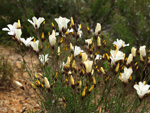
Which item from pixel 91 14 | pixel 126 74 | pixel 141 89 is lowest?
pixel 141 89

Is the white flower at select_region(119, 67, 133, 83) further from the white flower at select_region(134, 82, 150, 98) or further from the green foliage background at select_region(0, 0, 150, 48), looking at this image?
the green foliage background at select_region(0, 0, 150, 48)

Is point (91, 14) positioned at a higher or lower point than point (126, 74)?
higher

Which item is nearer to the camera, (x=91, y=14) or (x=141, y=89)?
(x=141, y=89)

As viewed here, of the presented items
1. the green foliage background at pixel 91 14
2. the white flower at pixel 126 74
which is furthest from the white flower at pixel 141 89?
the green foliage background at pixel 91 14

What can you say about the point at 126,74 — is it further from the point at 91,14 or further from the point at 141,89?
the point at 91,14

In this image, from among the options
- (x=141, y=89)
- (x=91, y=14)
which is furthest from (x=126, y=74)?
(x=91, y=14)

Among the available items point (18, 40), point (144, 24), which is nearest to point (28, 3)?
point (144, 24)

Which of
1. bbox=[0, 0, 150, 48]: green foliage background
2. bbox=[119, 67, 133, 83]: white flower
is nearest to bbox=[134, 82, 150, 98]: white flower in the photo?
bbox=[119, 67, 133, 83]: white flower

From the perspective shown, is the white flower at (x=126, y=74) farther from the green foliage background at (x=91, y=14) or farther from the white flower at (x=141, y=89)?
the green foliage background at (x=91, y=14)

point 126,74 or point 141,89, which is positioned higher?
point 126,74
